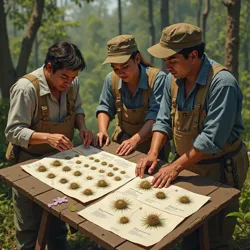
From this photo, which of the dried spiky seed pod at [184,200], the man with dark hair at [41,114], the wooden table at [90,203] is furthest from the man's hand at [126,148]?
the dried spiky seed pod at [184,200]

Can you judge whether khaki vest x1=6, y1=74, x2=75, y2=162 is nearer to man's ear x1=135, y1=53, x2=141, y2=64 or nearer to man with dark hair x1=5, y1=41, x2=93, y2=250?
man with dark hair x1=5, y1=41, x2=93, y2=250

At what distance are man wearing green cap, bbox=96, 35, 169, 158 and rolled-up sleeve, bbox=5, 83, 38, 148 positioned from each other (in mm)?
812

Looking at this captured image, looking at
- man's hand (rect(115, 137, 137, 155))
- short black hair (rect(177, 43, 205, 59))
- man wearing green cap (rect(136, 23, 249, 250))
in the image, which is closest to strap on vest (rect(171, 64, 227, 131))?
man wearing green cap (rect(136, 23, 249, 250))

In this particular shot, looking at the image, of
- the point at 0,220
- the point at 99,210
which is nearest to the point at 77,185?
the point at 99,210

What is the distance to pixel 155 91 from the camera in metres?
3.69

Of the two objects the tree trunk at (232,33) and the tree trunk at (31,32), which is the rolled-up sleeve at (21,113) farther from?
the tree trunk at (31,32)

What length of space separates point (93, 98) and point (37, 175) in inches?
2222

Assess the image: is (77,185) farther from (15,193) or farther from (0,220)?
(0,220)

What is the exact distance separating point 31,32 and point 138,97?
16.2 feet

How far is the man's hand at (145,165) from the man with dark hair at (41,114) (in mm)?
683

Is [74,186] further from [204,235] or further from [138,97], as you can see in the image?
[138,97]

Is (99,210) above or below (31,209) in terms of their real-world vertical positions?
above

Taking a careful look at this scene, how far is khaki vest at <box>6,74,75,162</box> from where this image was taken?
10.4ft

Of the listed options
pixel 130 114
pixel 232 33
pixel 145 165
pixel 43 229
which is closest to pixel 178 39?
pixel 145 165
